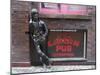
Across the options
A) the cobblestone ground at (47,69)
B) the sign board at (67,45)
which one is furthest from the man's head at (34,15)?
the cobblestone ground at (47,69)

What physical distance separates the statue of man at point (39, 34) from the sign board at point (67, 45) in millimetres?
68

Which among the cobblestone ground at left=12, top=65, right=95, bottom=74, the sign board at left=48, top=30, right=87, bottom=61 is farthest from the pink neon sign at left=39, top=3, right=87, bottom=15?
the cobblestone ground at left=12, top=65, right=95, bottom=74

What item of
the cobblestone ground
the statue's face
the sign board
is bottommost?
the cobblestone ground

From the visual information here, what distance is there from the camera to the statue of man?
2848mm

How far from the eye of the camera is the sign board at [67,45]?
9.57 ft

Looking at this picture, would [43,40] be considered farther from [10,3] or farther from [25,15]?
[10,3]

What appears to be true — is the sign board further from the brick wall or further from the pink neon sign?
the pink neon sign

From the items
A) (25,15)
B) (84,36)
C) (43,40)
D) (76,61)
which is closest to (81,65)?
(76,61)

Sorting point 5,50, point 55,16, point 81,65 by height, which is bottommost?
point 81,65

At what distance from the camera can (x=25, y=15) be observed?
2.81 metres

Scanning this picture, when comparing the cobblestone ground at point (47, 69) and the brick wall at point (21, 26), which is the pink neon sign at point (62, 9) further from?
the cobblestone ground at point (47, 69)

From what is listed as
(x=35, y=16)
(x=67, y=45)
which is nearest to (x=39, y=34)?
(x=35, y=16)

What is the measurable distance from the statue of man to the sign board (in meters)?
0.07

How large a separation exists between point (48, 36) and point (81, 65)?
0.51 metres
